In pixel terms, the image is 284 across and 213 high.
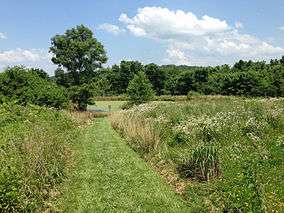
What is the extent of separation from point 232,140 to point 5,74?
64.5 feet

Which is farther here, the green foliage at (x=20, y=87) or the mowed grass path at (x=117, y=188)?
the green foliage at (x=20, y=87)

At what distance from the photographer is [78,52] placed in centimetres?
6619

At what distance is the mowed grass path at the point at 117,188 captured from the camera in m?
10.5

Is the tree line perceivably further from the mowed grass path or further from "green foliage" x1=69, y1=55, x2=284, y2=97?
the mowed grass path

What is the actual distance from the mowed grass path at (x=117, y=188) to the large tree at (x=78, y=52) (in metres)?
49.6

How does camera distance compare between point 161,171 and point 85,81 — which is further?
point 85,81

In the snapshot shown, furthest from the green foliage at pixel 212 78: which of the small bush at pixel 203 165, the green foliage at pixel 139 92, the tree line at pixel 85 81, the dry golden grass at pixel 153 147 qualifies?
the small bush at pixel 203 165

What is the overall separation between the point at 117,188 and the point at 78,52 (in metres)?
55.6

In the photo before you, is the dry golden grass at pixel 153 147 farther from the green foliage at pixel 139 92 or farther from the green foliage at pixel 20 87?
the green foliage at pixel 139 92

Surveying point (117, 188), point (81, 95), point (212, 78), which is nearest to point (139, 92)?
point (81, 95)

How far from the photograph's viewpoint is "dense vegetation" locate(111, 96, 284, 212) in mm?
9305

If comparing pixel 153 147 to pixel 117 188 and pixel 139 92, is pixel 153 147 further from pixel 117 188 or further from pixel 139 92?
pixel 139 92

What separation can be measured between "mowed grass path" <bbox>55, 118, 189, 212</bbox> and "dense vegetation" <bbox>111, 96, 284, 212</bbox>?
19.6 inches

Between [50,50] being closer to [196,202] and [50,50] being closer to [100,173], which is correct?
[100,173]
